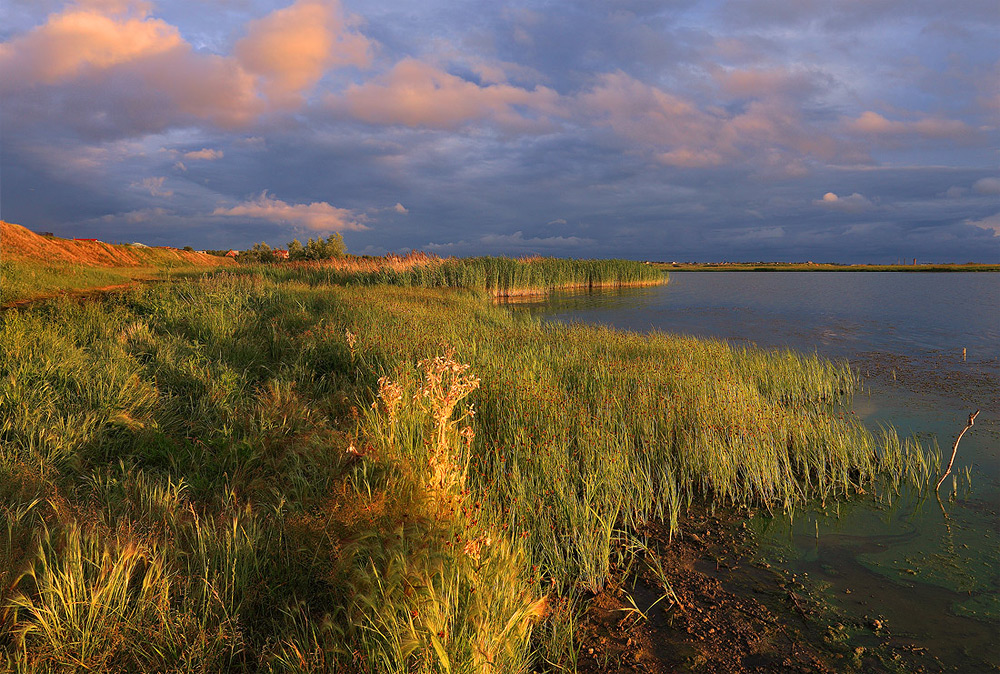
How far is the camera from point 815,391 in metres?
9.54

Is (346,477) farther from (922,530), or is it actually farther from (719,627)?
(922,530)

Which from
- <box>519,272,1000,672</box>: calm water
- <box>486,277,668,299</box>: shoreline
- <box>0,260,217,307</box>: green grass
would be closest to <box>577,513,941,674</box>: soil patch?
<box>519,272,1000,672</box>: calm water

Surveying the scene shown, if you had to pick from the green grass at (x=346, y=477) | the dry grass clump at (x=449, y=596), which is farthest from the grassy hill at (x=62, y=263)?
the dry grass clump at (x=449, y=596)

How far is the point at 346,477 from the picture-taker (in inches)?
157

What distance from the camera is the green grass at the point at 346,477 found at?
2.63 m

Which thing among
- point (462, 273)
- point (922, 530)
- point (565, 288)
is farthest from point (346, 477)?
point (565, 288)

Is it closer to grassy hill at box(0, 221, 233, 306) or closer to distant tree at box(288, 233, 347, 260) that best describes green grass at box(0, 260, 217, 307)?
grassy hill at box(0, 221, 233, 306)

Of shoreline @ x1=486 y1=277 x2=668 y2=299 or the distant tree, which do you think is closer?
shoreline @ x1=486 y1=277 x2=668 y2=299

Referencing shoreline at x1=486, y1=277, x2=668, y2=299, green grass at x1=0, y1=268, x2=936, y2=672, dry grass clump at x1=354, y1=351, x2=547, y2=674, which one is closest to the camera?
dry grass clump at x1=354, y1=351, x2=547, y2=674

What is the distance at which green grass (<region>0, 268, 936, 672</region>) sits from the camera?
263cm

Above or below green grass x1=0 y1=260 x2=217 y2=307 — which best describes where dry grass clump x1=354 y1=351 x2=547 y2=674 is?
below

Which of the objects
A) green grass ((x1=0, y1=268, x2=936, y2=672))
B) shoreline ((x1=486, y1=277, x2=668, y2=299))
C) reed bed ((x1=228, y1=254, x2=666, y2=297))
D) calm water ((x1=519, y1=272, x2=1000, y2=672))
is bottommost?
calm water ((x1=519, y1=272, x2=1000, y2=672))

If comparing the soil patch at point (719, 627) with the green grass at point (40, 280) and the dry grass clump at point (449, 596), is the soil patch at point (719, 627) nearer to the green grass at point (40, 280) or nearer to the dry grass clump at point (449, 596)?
the dry grass clump at point (449, 596)

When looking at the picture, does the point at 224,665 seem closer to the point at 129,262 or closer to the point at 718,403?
the point at 718,403
